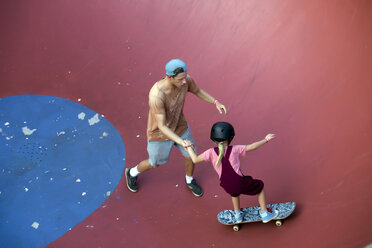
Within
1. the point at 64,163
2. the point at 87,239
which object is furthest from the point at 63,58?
the point at 87,239

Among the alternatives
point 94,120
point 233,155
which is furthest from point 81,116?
point 233,155

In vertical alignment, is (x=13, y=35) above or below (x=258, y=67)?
above

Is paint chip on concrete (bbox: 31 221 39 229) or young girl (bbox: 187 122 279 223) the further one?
paint chip on concrete (bbox: 31 221 39 229)

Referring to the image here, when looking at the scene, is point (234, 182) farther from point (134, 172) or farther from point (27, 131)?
point (27, 131)

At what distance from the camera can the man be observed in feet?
12.2

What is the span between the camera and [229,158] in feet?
12.2

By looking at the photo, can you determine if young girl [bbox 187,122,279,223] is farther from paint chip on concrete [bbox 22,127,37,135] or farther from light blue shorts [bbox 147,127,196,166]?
paint chip on concrete [bbox 22,127,37,135]

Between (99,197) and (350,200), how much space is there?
2.62m

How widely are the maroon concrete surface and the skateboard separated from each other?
0.12 metres

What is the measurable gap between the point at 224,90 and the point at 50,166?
7.86ft

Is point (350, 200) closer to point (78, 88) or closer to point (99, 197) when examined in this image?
point (99, 197)

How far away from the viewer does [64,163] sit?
5.25 meters

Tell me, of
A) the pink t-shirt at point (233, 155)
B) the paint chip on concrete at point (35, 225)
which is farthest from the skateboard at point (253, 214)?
the paint chip on concrete at point (35, 225)

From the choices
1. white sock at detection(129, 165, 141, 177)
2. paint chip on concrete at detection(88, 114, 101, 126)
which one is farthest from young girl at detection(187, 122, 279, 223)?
paint chip on concrete at detection(88, 114, 101, 126)
